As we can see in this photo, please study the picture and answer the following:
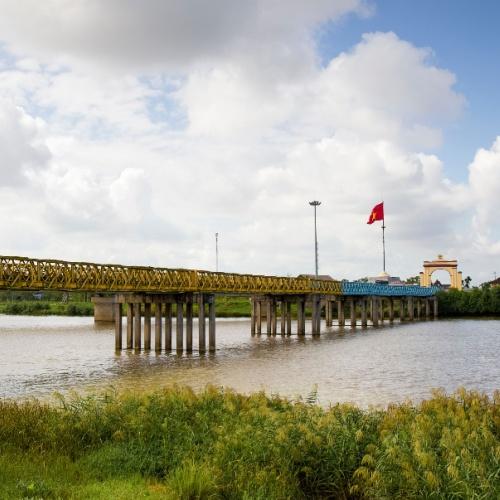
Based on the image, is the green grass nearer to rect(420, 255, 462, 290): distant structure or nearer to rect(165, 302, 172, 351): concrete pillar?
rect(420, 255, 462, 290): distant structure

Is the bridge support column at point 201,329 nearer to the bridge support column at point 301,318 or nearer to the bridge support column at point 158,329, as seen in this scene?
the bridge support column at point 158,329

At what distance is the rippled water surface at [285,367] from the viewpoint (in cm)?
2683

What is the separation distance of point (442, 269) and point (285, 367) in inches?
3576

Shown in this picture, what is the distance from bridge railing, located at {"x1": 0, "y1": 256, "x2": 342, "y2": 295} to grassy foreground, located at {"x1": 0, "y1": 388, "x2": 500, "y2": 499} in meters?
16.3

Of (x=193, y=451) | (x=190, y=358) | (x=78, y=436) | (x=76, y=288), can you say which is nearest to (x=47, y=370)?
(x=76, y=288)

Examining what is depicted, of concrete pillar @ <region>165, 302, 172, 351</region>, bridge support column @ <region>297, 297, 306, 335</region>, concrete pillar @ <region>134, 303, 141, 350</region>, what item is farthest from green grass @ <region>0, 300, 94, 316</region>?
concrete pillar @ <region>134, 303, 141, 350</region>

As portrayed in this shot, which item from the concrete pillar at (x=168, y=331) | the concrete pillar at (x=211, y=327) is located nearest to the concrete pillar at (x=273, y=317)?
the concrete pillar at (x=211, y=327)

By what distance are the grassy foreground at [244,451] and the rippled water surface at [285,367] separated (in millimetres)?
6121

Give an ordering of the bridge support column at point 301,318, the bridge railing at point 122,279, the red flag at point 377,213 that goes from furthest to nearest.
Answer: the red flag at point 377,213 → the bridge support column at point 301,318 → the bridge railing at point 122,279

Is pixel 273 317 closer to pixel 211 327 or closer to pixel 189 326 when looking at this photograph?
pixel 211 327

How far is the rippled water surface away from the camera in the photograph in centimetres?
2683

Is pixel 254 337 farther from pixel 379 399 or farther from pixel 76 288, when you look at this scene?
pixel 379 399

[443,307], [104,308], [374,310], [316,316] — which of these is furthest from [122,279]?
[443,307]

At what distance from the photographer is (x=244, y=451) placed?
12.0 m
